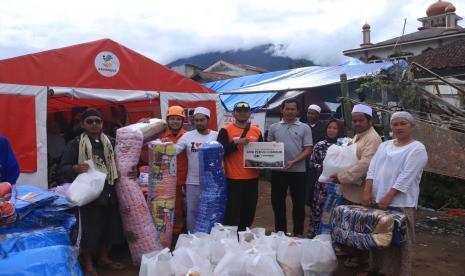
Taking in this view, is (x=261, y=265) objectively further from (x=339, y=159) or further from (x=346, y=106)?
(x=346, y=106)

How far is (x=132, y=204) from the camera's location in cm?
420

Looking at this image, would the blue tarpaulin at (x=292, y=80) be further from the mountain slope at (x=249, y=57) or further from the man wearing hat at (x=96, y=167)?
the mountain slope at (x=249, y=57)

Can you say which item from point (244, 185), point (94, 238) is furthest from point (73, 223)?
point (244, 185)

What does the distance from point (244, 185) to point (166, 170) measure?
34.0 inches

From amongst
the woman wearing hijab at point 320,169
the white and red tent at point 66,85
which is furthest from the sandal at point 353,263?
the white and red tent at point 66,85

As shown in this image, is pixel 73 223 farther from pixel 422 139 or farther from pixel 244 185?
pixel 422 139

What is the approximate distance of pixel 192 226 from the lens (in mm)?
4648

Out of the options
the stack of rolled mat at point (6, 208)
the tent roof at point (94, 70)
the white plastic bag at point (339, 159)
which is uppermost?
the tent roof at point (94, 70)

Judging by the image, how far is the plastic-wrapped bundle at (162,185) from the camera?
4.39 m

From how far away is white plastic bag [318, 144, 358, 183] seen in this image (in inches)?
155

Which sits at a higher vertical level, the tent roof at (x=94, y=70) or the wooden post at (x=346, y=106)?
the tent roof at (x=94, y=70)

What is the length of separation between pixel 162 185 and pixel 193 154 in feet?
1.60

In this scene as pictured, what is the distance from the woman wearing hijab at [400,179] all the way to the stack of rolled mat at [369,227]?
123 millimetres

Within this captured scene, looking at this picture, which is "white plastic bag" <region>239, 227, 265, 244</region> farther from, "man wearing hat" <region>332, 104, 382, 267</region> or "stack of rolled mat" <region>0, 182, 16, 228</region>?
"stack of rolled mat" <region>0, 182, 16, 228</region>
